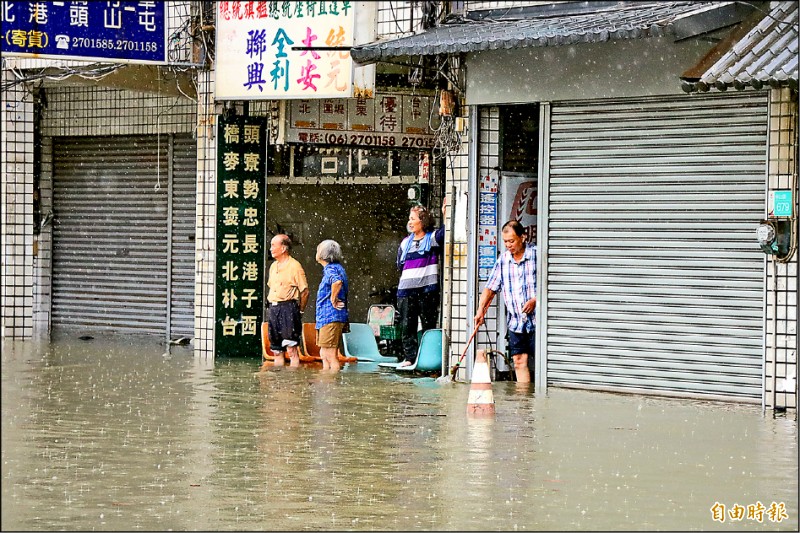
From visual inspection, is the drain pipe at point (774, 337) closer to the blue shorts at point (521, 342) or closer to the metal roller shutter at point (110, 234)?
the blue shorts at point (521, 342)

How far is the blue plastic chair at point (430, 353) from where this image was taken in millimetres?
15453

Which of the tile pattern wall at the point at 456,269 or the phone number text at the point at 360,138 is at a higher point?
the phone number text at the point at 360,138

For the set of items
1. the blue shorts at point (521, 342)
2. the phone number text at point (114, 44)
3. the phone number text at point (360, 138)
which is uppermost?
the phone number text at point (114, 44)

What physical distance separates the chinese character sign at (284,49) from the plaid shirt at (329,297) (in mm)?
2004

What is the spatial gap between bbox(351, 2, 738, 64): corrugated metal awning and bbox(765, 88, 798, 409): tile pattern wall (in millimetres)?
1047

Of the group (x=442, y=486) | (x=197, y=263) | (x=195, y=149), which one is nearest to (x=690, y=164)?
A: (x=442, y=486)

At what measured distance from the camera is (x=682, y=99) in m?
13.1

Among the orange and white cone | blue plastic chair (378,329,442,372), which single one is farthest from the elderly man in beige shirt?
the orange and white cone

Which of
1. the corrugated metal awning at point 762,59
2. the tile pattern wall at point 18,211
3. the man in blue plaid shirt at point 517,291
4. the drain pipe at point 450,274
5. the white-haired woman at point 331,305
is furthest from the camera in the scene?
the tile pattern wall at point 18,211

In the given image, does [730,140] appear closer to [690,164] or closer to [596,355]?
[690,164]

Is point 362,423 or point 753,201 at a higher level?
point 753,201

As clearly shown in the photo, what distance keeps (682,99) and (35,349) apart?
9.22 m

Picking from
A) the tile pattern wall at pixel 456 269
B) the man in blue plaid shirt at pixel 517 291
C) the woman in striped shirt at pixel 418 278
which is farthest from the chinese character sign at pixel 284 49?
the man in blue plaid shirt at pixel 517 291

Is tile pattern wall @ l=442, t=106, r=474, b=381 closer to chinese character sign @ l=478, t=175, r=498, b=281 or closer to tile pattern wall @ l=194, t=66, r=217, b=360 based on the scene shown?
chinese character sign @ l=478, t=175, r=498, b=281
